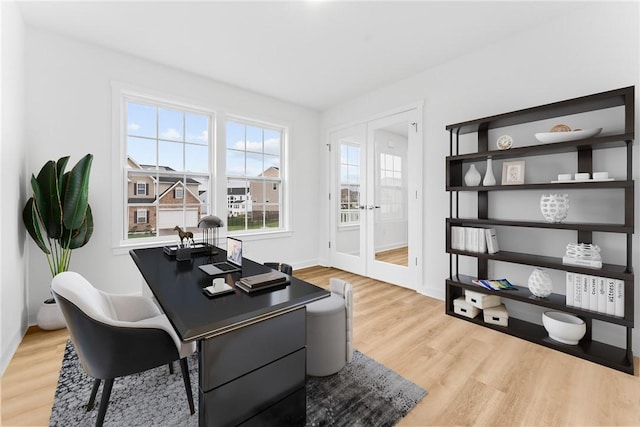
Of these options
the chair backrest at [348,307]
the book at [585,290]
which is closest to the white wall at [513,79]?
the book at [585,290]

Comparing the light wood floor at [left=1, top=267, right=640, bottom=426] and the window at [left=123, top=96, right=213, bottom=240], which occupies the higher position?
the window at [left=123, top=96, right=213, bottom=240]

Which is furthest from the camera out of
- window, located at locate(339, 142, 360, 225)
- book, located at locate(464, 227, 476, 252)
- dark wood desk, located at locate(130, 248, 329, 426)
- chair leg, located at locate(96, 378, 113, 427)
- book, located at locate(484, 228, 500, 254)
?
window, located at locate(339, 142, 360, 225)

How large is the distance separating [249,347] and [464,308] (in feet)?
7.99

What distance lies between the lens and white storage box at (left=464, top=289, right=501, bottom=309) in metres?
A: 2.65

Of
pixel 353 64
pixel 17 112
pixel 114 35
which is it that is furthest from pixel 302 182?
pixel 17 112

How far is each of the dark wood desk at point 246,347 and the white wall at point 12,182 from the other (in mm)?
1564

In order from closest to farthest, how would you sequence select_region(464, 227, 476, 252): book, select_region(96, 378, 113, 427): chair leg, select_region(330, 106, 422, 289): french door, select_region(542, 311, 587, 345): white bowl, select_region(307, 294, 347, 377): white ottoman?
select_region(96, 378, 113, 427): chair leg < select_region(307, 294, 347, 377): white ottoman < select_region(542, 311, 587, 345): white bowl < select_region(464, 227, 476, 252): book < select_region(330, 106, 422, 289): french door

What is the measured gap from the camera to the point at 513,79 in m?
2.72

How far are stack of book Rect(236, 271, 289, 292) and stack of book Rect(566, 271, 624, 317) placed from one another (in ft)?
7.44

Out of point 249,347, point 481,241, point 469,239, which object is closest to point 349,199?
point 469,239

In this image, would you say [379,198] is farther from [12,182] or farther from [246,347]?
[12,182]

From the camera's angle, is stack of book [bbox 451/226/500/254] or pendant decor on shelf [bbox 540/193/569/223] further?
stack of book [bbox 451/226/500/254]

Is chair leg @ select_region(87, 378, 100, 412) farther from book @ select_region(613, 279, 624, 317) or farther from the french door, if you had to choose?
book @ select_region(613, 279, 624, 317)

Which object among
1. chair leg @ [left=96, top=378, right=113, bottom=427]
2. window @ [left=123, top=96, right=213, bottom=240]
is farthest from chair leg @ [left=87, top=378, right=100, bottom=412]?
window @ [left=123, top=96, right=213, bottom=240]
